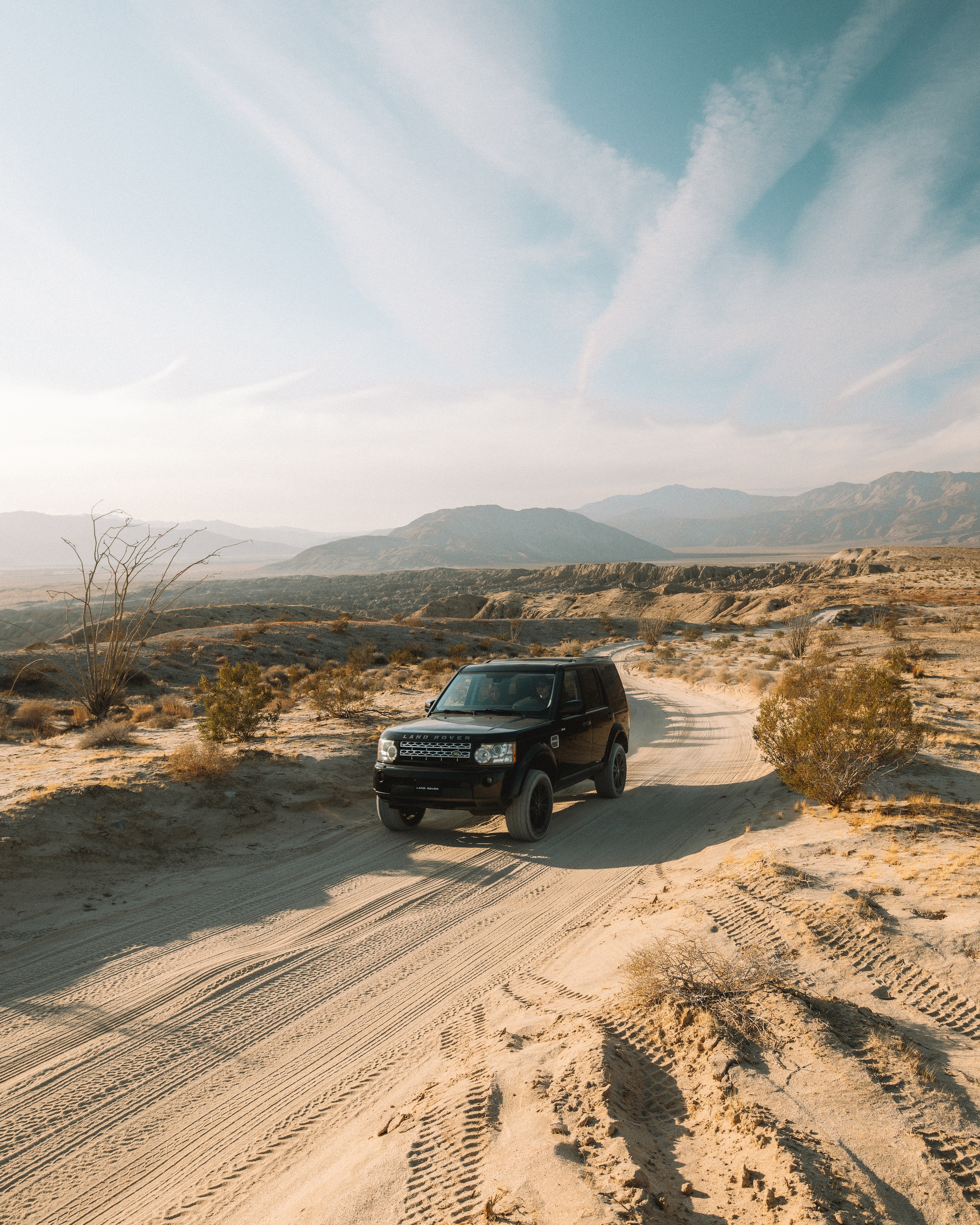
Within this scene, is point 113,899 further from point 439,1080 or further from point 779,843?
point 779,843

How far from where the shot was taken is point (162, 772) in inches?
344

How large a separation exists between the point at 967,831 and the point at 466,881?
4835mm

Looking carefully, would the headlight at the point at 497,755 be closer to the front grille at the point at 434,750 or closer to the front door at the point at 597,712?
the front grille at the point at 434,750

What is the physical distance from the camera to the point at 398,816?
26.5ft

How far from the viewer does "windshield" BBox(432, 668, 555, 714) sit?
27.6 feet

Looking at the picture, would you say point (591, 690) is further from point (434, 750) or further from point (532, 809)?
point (434, 750)

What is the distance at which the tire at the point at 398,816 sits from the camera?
8.00m

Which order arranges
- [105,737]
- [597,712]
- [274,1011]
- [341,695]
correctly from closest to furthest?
[274,1011] < [597,712] < [105,737] < [341,695]

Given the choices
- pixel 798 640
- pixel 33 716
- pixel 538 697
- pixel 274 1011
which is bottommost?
pixel 33 716

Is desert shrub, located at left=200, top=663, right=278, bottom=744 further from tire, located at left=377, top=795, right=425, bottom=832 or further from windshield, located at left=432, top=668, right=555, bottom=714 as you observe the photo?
windshield, located at left=432, top=668, right=555, bottom=714

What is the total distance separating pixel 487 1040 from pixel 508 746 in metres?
3.58

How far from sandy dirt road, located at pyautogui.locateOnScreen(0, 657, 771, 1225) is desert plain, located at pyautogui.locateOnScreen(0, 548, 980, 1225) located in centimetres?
2

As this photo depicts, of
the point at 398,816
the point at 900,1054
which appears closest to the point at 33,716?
the point at 398,816

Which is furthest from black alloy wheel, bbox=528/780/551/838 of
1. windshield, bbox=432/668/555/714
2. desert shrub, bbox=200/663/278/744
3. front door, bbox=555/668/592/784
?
desert shrub, bbox=200/663/278/744
